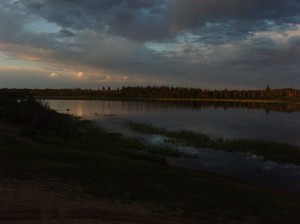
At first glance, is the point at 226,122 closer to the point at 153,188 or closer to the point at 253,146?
the point at 253,146

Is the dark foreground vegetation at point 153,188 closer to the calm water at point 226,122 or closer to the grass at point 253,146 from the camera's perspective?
the grass at point 253,146

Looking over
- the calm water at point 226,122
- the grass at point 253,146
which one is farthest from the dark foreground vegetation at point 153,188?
the calm water at point 226,122

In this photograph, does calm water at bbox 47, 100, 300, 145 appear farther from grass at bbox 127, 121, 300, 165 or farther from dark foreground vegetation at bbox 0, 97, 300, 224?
dark foreground vegetation at bbox 0, 97, 300, 224

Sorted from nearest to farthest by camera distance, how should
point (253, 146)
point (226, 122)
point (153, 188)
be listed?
1. point (153, 188)
2. point (253, 146)
3. point (226, 122)

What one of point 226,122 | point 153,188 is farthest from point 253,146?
point 226,122

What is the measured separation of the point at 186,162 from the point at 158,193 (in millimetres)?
14889

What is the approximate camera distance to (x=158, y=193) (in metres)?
14.1

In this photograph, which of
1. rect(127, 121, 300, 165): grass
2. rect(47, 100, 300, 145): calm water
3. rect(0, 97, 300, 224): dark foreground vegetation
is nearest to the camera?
rect(0, 97, 300, 224): dark foreground vegetation

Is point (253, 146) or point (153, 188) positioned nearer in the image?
point (153, 188)

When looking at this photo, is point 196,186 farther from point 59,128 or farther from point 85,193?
point 59,128

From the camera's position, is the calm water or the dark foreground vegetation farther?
the calm water

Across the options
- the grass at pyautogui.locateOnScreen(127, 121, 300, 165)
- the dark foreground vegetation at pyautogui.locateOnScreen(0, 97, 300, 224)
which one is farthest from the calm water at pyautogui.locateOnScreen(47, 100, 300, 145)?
the dark foreground vegetation at pyautogui.locateOnScreen(0, 97, 300, 224)

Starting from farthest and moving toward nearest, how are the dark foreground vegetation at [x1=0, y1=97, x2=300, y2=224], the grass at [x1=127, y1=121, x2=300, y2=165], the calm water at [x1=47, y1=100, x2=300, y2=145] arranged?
the calm water at [x1=47, y1=100, x2=300, y2=145]
the grass at [x1=127, y1=121, x2=300, y2=165]
the dark foreground vegetation at [x1=0, y1=97, x2=300, y2=224]

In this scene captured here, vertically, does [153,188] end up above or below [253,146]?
above
